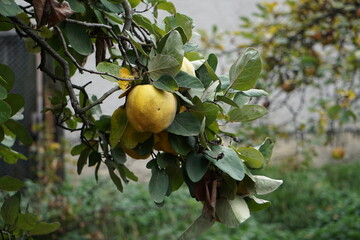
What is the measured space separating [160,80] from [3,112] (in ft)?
0.62

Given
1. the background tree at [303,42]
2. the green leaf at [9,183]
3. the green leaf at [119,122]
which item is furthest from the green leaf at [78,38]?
the background tree at [303,42]

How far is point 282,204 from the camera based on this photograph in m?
3.67

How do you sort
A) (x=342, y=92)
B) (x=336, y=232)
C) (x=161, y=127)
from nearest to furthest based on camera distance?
(x=161, y=127), (x=342, y=92), (x=336, y=232)

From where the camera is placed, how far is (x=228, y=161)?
1.88 ft

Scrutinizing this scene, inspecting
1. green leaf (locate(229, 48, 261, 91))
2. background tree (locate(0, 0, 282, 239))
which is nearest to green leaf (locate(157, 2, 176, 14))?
background tree (locate(0, 0, 282, 239))

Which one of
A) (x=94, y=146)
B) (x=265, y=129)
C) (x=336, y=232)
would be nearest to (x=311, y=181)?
(x=336, y=232)

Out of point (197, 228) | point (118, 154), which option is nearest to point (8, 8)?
point (118, 154)

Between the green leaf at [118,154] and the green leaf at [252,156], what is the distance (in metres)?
0.15

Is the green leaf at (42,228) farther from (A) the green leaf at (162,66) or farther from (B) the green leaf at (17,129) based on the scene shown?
(A) the green leaf at (162,66)

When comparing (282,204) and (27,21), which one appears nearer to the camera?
(27,21)

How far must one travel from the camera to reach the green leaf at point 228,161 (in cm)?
56

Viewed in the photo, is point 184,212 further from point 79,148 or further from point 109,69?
point 109,69

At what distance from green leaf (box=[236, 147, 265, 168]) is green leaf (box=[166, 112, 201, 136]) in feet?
0.29

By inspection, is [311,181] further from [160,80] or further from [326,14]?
[160,80]
